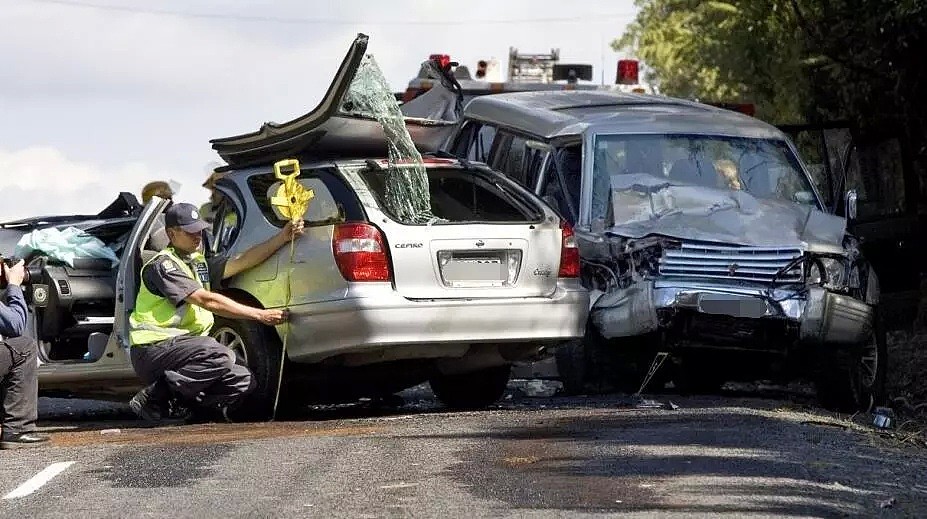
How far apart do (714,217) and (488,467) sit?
471 cm

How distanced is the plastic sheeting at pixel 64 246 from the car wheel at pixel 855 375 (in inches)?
190

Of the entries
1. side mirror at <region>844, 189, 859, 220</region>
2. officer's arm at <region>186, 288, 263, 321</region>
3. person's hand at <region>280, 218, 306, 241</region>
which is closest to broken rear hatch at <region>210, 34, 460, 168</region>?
person's hand at <region>280, 218, 306, 241</region>

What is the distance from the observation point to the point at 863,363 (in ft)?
43.0

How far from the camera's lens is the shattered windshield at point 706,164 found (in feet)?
44.8

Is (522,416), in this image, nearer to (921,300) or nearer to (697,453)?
(697,453)

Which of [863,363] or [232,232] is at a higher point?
[232,232]

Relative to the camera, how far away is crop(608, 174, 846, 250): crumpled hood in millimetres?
12680

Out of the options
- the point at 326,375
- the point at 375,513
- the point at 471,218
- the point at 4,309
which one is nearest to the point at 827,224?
the point at 471,218

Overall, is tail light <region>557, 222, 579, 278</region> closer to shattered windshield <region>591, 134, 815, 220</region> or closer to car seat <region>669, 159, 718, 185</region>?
shattered windshield <region>591, 134, 815, 220</region>

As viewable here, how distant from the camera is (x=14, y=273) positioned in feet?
34.7

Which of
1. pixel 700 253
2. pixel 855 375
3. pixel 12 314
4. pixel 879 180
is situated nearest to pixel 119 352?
pixel 12 314

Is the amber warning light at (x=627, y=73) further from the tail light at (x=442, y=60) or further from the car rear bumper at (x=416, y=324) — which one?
the car rear bumper at (x=416, y=324)

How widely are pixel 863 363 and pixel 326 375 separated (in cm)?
380

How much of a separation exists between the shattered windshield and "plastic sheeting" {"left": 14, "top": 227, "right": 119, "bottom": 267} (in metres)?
3.46
